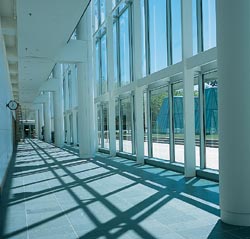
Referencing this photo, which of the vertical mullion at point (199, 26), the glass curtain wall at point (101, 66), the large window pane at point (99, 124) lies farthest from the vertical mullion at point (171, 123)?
the large window pane at point (99, 124)

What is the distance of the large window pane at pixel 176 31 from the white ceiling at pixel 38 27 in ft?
8.08

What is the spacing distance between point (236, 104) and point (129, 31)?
30.5 ft

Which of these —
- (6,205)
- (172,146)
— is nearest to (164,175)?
(172,146)

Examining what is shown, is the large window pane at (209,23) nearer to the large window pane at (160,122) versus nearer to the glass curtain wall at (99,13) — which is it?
the large window pane at (160,122)

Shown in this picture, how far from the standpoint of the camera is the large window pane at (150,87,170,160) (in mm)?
10242

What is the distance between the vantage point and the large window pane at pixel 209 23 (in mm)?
7750

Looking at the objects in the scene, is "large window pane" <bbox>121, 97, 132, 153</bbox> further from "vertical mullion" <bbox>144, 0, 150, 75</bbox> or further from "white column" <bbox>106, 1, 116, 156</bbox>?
"vertical mullion" <bbox>144, 0, 150, 75</bbox>

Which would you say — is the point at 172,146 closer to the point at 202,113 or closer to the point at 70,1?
the point at 202,113

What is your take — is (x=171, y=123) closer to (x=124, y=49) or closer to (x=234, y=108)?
(x=124, y=49)

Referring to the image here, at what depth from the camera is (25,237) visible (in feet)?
13.6

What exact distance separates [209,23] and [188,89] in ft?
5.35

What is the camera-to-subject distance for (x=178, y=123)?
31.0ft

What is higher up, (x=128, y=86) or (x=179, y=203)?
(x=128, y=86)

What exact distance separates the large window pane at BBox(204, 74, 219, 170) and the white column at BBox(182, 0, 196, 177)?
1.37ft
